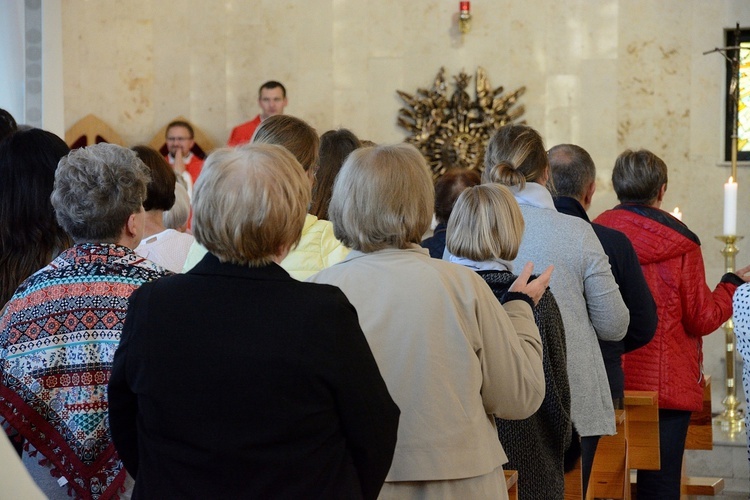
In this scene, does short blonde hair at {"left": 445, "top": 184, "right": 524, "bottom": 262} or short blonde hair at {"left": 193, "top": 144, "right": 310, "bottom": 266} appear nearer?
short blonde hair at {"left": 193, "top": 144, "right": 310, "bottom": 266}

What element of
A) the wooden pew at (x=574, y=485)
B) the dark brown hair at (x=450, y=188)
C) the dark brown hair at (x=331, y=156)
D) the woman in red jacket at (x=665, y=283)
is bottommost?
the wooden pew at (x=574, y=485)

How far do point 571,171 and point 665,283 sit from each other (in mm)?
725

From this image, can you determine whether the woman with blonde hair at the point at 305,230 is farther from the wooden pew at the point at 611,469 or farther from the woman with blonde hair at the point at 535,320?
the wooden pew at the point at 611,469

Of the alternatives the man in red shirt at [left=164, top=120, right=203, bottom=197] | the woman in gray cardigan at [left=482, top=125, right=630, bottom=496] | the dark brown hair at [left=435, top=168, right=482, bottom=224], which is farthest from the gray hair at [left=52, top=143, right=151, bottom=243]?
the man in red shirt at [left=164, top=120, right=203, bottom=197]

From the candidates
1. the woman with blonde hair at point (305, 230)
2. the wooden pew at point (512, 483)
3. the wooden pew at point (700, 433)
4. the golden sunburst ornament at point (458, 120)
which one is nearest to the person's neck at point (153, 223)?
the woman with blonde hair at point (305, 230)

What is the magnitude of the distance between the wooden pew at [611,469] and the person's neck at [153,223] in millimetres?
1789

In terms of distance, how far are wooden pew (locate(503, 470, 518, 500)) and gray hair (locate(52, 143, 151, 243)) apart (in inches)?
44.1

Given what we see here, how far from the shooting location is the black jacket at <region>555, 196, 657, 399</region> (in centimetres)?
369

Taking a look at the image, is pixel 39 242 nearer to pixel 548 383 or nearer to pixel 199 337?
pixel 199 337

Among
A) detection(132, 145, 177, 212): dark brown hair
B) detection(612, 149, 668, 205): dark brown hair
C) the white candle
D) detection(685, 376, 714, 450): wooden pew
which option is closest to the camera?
detection(132, 145, 177, 212): dark brown hair

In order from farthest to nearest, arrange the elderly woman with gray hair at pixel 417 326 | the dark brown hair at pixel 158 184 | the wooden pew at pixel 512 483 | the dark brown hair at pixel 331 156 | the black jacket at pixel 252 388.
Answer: the dark brown hair at pixel 158 184, the dark brown hair at pixel 331 156, the wooden pew at pixel 512 483, the elderly woman with gray hair at pixel 417 326, the black jacket at pixel 252 388

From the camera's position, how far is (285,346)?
1.80 meters

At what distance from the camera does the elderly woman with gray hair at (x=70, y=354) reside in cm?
236

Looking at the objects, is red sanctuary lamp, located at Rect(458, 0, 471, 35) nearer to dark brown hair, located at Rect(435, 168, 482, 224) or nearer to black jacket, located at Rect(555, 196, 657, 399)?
dark brown hair, located at Rect(435, 168, 482, 224)
